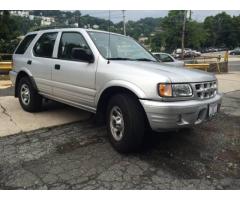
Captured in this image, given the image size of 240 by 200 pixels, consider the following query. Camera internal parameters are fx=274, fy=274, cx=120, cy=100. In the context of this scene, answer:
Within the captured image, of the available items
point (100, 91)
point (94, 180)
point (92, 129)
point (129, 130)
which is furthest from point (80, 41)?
point (94, 180)

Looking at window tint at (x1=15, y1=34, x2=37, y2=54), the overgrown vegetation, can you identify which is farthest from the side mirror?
window tint at (x1=15, y1=34, x2=37, y2=54)

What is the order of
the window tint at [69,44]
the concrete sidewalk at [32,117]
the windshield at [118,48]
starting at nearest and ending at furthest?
1. the windshield at [118,48]
2. the window tint at [69,44]
3. the concrete sidewalk at [32,117]

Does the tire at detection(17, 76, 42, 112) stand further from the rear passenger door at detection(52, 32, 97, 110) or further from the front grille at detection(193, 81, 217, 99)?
the front grille at detection(193, 81, 217, 99)

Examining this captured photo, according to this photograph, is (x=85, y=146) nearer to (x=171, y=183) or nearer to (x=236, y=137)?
(x=171, y=183)

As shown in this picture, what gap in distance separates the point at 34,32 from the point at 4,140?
8.65ft

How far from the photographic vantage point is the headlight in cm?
328

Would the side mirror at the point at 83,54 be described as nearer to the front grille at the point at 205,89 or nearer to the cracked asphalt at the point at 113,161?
the cracked asphalt at the point at 113,161

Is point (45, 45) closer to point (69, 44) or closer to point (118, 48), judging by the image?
point (69, 44)

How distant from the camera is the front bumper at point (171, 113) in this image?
323 centimetres

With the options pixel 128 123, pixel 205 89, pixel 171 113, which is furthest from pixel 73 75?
pixel 205 89

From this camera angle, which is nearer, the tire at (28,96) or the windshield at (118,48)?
the windshield at (118,48)

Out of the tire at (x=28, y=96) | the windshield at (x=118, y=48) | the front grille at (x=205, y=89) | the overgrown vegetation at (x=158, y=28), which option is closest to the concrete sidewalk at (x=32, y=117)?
the tire at (x=28, y=96)

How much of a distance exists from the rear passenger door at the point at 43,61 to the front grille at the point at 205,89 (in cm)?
263

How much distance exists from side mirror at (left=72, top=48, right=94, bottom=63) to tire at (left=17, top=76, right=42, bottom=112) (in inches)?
71.4
